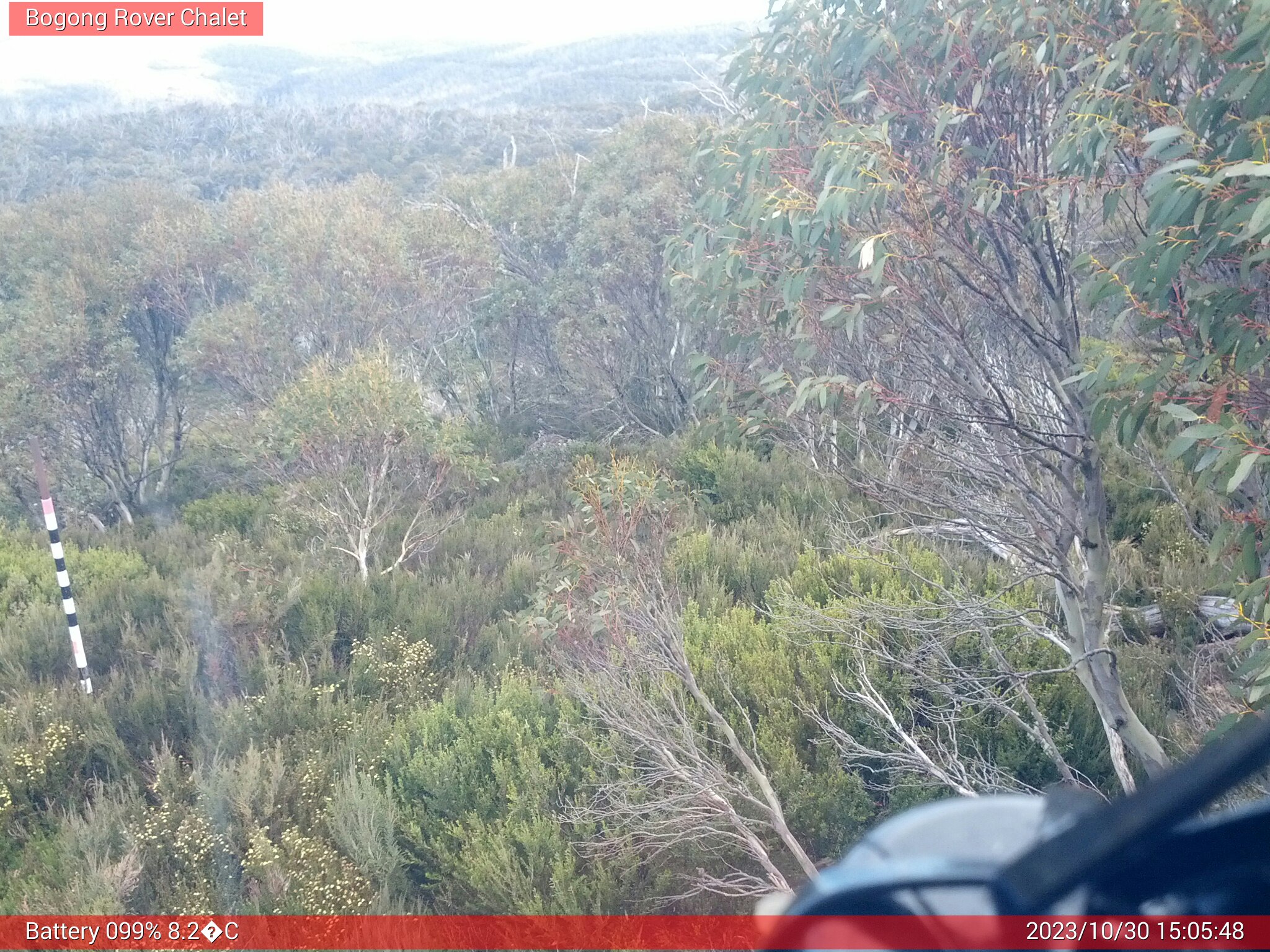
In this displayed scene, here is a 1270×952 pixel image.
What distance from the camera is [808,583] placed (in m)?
5.89

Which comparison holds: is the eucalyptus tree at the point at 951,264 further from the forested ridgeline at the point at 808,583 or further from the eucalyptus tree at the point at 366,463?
the eucalyptus tree at the point at 366,463

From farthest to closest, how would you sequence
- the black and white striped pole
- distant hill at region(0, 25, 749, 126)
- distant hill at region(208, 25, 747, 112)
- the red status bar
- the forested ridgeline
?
distant hill at region(208, 25, 747, 112)
distant hill at region(0, 25, 749, 126)
the black and white striped pole
the red status bar
the forested ridgeline

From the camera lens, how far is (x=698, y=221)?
5.19 metres

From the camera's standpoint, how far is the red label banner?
6184 millimetres

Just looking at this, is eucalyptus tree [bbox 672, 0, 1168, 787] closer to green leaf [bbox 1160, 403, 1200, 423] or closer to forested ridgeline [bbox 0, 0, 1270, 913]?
forested ridgeline [bbox 0, 0, 1270, 913]

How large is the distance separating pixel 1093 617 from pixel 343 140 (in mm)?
25824

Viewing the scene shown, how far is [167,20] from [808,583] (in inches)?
224

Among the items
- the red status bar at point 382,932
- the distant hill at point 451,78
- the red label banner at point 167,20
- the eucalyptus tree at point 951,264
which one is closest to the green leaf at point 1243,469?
the eucalyptus tree at point 951,264

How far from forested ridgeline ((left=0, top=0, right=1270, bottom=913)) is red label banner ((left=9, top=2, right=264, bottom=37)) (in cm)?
342

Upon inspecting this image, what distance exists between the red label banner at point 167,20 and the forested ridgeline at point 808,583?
134 inches

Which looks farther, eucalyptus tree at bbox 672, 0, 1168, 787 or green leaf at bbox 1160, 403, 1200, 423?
eucalyptus tree at bbox 672, 0, 1168, 787

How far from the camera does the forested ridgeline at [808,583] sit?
3.12 meters

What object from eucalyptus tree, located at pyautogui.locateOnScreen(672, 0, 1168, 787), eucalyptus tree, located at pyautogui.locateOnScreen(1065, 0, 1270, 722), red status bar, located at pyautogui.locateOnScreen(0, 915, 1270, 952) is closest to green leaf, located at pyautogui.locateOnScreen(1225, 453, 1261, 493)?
eucalyptus tree, located at pyautogui.locateOnScreen(1065, 0, 1270, 722)

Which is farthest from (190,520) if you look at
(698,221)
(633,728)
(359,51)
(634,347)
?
(359,51)
